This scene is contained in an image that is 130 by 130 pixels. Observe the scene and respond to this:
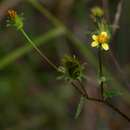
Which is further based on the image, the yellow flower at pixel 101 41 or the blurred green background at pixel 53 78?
the blurred green background at pixel 53 78

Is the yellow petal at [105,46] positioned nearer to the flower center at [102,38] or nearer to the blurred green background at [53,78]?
the flower center at [102,38]

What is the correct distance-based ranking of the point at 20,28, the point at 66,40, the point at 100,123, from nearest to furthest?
the point at 20,28 → the point at 100,123 → the point at 66,40

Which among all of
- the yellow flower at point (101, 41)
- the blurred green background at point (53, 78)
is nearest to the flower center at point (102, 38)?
the yellow flower at point (101, 41)

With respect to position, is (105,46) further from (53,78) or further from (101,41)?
(53,78)

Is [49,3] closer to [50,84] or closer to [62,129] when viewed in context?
[50,84]

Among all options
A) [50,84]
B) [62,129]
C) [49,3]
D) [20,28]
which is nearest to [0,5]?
[49,3]
